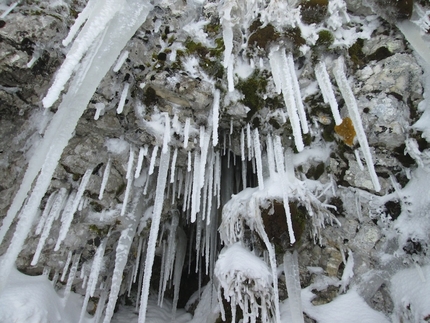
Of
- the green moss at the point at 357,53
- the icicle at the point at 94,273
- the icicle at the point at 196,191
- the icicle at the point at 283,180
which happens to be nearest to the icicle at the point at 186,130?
the icicle at the point at 196,191

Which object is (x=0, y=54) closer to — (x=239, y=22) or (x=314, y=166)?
(x=239, y=22)

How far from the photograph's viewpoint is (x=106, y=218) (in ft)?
17.4

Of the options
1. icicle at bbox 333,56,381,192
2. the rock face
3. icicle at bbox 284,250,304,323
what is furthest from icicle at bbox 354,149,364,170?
icicle at bbox 284,250,304,323

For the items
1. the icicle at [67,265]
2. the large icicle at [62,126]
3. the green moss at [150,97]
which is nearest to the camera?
the large icicle at [62,126]

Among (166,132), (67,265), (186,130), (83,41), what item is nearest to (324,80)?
(186,130)

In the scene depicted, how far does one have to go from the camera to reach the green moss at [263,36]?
4723 millimetres

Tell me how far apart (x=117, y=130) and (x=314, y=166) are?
368 cm

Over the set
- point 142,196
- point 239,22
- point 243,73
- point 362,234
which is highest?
point 239,22

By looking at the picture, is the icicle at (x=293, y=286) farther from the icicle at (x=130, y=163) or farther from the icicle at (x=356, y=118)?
the icicle at (x=130, y=163)

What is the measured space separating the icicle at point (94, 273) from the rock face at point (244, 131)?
11 cm

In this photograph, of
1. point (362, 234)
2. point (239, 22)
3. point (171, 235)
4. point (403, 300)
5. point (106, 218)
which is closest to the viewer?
point (403, 300)

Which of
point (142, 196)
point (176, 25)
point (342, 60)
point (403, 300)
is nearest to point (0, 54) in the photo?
point (176, 25)

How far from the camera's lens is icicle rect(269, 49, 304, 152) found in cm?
376

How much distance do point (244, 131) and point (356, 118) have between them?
1.93 meters
